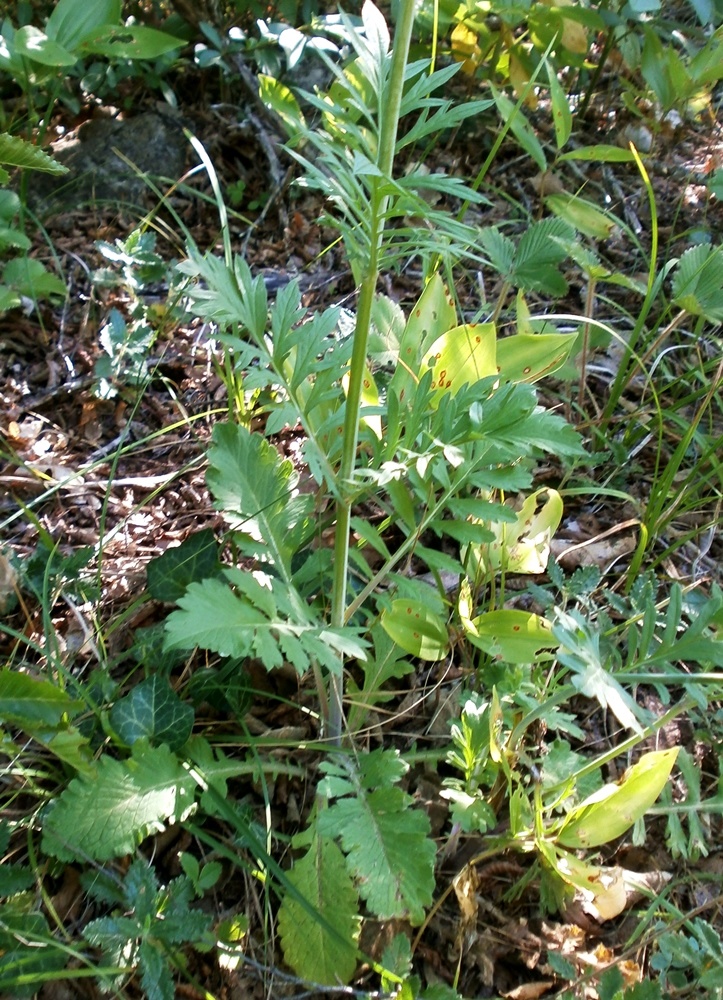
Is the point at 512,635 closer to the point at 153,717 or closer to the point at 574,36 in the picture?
the point at 153,717

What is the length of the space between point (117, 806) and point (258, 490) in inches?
19.6

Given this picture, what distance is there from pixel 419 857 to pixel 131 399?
1212mm

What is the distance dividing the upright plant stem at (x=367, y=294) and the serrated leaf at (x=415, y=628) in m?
0.08

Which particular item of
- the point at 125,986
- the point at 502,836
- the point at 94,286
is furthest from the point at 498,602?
the point at 94,286

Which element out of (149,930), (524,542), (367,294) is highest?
(367,294)

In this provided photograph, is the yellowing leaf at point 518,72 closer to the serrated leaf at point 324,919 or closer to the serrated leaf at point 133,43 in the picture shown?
the serrated leaf at point 133,43

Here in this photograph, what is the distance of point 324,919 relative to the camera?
0.97 m

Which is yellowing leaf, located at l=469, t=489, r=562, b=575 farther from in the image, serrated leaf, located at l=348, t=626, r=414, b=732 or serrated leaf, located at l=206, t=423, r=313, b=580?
serrated leaf, located at l=206, t=423, r=313, b=580

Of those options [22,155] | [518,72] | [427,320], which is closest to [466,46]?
[518,72]

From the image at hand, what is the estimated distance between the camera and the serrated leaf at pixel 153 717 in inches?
44.3

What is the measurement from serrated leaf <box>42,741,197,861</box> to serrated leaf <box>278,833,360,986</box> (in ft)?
0.62

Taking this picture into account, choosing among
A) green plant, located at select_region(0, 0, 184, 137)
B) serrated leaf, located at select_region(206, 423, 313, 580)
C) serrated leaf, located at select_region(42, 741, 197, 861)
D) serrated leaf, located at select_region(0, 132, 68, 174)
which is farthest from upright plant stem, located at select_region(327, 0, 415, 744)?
green plant, located at select_region(0, 0, 184, 137)

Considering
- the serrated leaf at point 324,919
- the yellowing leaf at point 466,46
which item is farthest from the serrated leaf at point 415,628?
the yellowing leaf at point 466,46

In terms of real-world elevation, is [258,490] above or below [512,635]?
above
